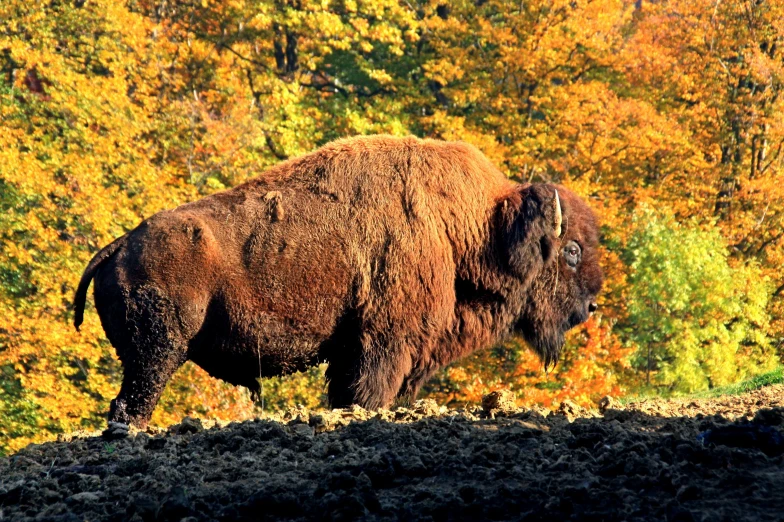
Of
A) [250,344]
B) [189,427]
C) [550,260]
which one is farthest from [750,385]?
[189,427]

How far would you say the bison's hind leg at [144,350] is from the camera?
7.98 meters

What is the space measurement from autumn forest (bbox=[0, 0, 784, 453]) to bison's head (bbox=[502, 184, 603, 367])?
38.3 ft

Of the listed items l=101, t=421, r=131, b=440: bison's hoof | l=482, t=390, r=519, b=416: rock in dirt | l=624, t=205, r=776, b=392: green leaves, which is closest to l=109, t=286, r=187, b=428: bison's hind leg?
l=101, t=421, r=131, b=440: bison's hoof

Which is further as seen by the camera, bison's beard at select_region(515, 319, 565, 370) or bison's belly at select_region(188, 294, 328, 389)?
bison's beard at select_region(515, 319, 565, 370)

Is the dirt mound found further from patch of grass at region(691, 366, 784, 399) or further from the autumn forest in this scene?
the autumn forest

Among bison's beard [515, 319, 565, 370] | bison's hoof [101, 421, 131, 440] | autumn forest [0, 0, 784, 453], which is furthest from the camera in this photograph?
autumn forest [0, 0, 784, 453]

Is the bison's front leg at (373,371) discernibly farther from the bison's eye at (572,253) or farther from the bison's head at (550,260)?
the bison's eye at (572,253)

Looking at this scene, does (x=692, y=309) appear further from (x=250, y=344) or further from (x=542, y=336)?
(x=250, y=344)

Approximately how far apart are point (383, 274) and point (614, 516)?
4801 millimetres

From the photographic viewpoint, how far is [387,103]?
31969 millimetres

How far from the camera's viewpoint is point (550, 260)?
9805 millimetres

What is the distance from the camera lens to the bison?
807 centimetres

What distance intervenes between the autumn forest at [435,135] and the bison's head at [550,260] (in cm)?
1169

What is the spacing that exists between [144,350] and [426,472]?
153 inches
